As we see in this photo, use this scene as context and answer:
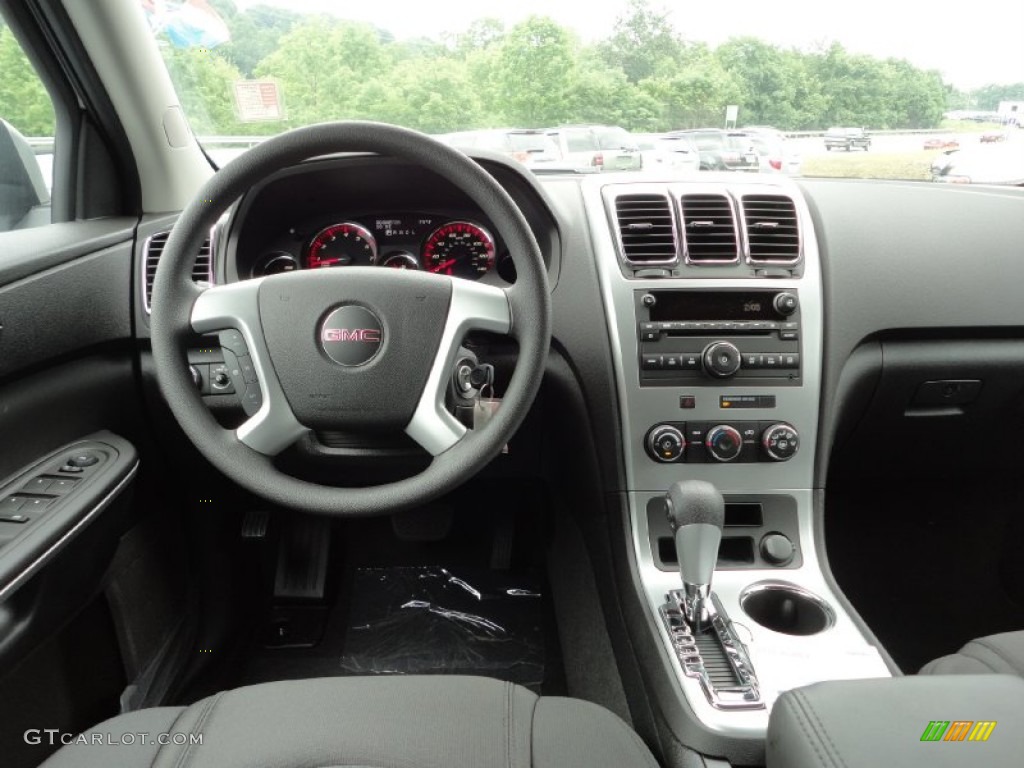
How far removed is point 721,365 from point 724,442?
18 cm

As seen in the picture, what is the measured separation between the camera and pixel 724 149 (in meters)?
1.95

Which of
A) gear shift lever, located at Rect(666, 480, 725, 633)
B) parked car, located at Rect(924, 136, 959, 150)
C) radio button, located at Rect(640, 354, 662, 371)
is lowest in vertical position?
gear shift lever, located at Rect(666, 480, 725, 633)

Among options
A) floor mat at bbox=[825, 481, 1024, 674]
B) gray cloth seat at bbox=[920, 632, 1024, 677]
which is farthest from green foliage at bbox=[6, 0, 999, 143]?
gray cloth seat at bbox=[920, 632, 1024, 677]

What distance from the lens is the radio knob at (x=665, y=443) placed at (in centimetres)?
186

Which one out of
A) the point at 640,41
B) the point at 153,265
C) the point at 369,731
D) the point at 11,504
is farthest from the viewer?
the point at 153,265

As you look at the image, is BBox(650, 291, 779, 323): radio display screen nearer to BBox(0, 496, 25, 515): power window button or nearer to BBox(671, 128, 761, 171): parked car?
BBox(671, 128, 761, 171): parked car

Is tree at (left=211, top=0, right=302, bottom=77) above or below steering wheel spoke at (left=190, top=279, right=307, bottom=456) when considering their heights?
above

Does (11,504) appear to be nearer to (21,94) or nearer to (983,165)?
(21,94)

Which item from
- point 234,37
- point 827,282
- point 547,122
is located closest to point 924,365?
point 827,282

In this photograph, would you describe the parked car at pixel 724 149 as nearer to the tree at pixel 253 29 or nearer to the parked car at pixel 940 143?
the parked car at pixel 940 143

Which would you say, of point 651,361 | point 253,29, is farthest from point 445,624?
point 253,29

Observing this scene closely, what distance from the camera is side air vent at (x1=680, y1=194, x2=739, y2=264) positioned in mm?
1859

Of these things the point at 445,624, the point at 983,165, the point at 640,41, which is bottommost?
the point at 445,624

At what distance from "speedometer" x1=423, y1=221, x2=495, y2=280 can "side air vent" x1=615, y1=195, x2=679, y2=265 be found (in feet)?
1.01
